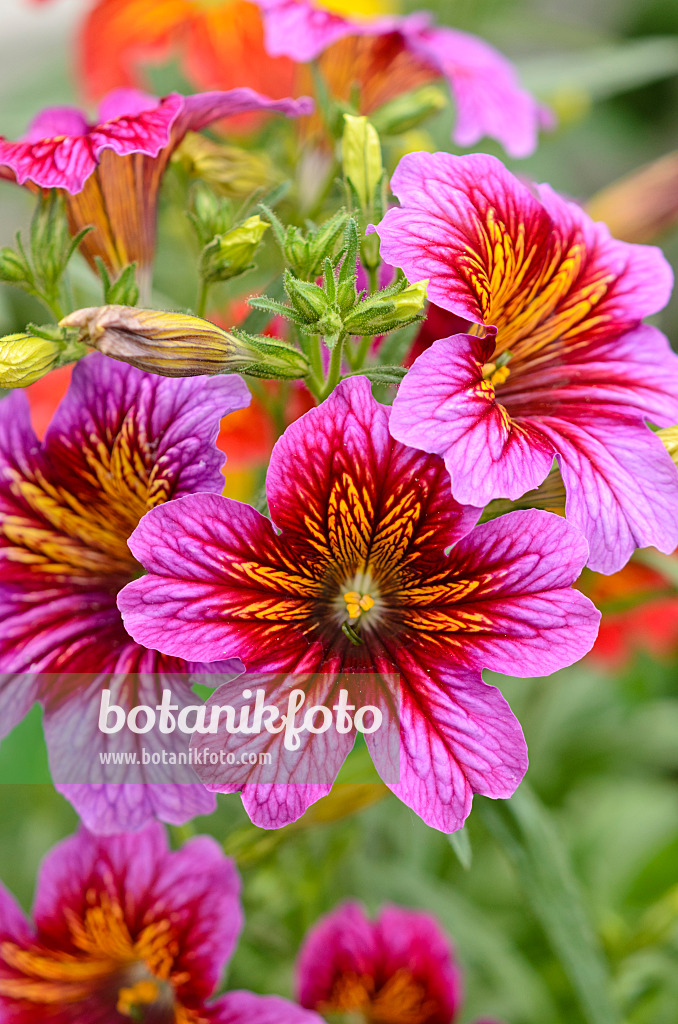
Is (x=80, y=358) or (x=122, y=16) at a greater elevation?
(x=122, y=16)

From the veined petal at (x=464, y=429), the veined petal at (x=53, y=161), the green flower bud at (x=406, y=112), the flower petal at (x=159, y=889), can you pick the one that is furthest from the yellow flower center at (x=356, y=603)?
the green flower bud at (x=406, y=112)

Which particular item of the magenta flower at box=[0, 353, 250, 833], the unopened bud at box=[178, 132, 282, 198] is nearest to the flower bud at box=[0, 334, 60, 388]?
the magenta flower at box=[0, 353, 250, 833]

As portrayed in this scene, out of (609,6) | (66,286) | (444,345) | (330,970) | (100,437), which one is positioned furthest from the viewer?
(609,6)

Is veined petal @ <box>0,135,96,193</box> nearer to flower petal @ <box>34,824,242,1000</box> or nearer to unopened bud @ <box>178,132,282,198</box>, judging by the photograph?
unopened bud @ <box>178,132,282,198</box>

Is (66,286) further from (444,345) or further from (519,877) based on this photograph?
(519,877)

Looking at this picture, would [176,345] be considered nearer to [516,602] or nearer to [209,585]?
[209,585]

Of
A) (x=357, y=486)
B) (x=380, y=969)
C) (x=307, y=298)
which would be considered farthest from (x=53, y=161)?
(x=380, y=969)

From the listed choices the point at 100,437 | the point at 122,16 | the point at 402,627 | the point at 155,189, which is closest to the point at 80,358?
the point at 100,437
